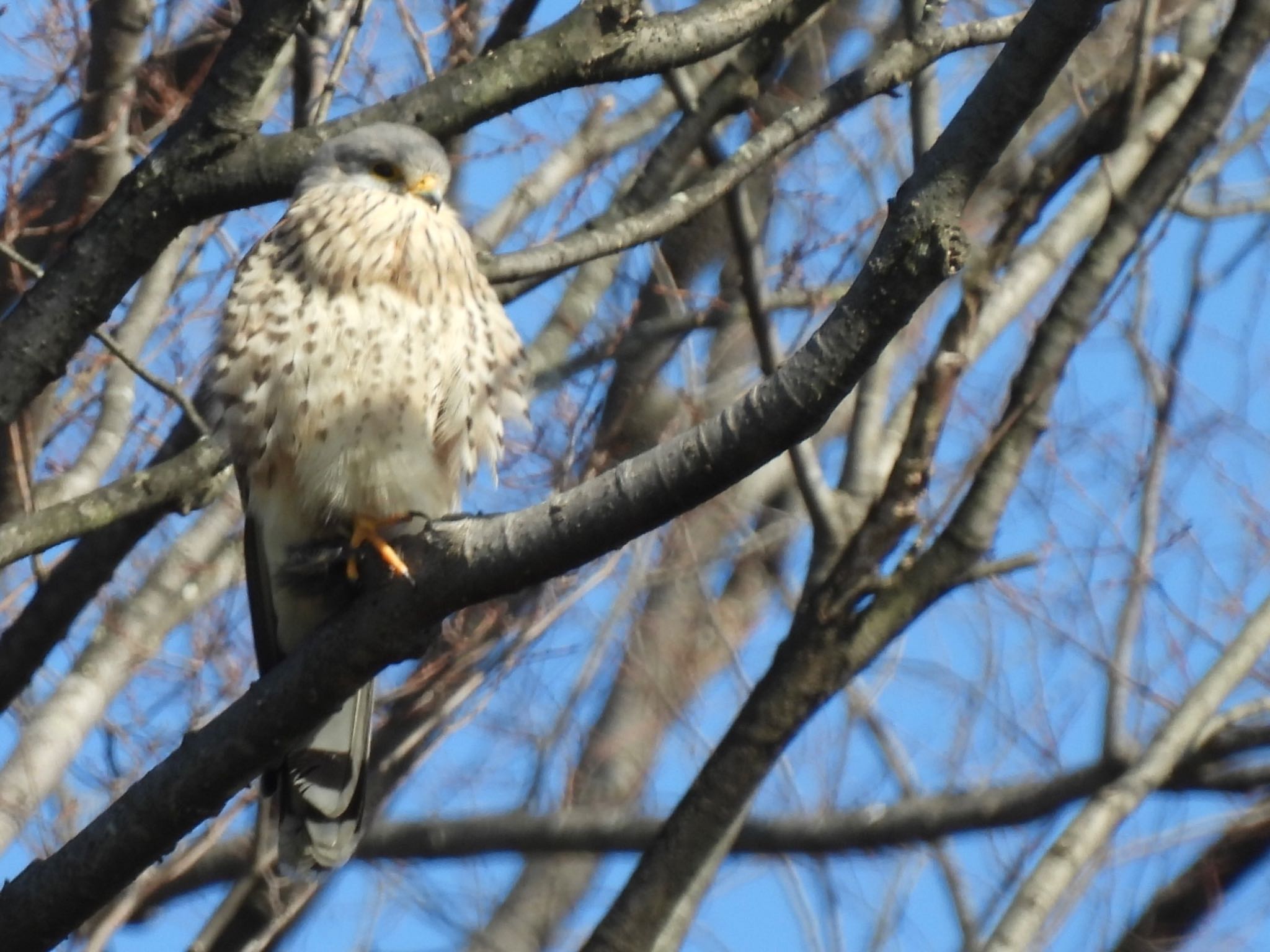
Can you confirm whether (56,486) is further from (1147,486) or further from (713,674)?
(1147,486)

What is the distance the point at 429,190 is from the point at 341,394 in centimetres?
70

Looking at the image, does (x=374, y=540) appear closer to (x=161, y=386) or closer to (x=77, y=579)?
(x=161, y=386)

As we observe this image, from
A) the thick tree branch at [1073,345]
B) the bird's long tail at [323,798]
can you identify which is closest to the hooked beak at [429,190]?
the bird's long tail at [323,798]

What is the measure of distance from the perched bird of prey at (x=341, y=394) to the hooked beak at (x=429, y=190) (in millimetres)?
149

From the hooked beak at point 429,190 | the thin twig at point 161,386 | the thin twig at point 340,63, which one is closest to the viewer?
the thin twig at point 161,386

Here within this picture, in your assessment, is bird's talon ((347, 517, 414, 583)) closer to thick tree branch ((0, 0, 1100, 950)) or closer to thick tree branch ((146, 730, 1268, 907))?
thick tree branch ((0, 0, 1100, 950))

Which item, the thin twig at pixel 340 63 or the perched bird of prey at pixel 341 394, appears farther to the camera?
the thin twig at pixel 340 63

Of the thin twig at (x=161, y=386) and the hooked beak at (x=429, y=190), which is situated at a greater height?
the hooked beak at (x=429, y=190)

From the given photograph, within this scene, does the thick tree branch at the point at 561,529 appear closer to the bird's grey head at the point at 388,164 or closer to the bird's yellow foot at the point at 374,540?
the bird's yellow foot at the point at 374,540

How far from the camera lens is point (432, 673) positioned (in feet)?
15.1

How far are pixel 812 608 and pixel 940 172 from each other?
1.62 metres

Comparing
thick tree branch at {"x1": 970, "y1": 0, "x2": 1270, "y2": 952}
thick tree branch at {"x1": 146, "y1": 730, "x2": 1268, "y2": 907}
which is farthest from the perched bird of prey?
thick tree branch at {"x1": 970, "y1": 0, "x2": 1270, "y2": 952}

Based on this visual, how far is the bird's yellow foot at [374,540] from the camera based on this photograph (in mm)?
Result: 2928

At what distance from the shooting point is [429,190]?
4113 millimetres
